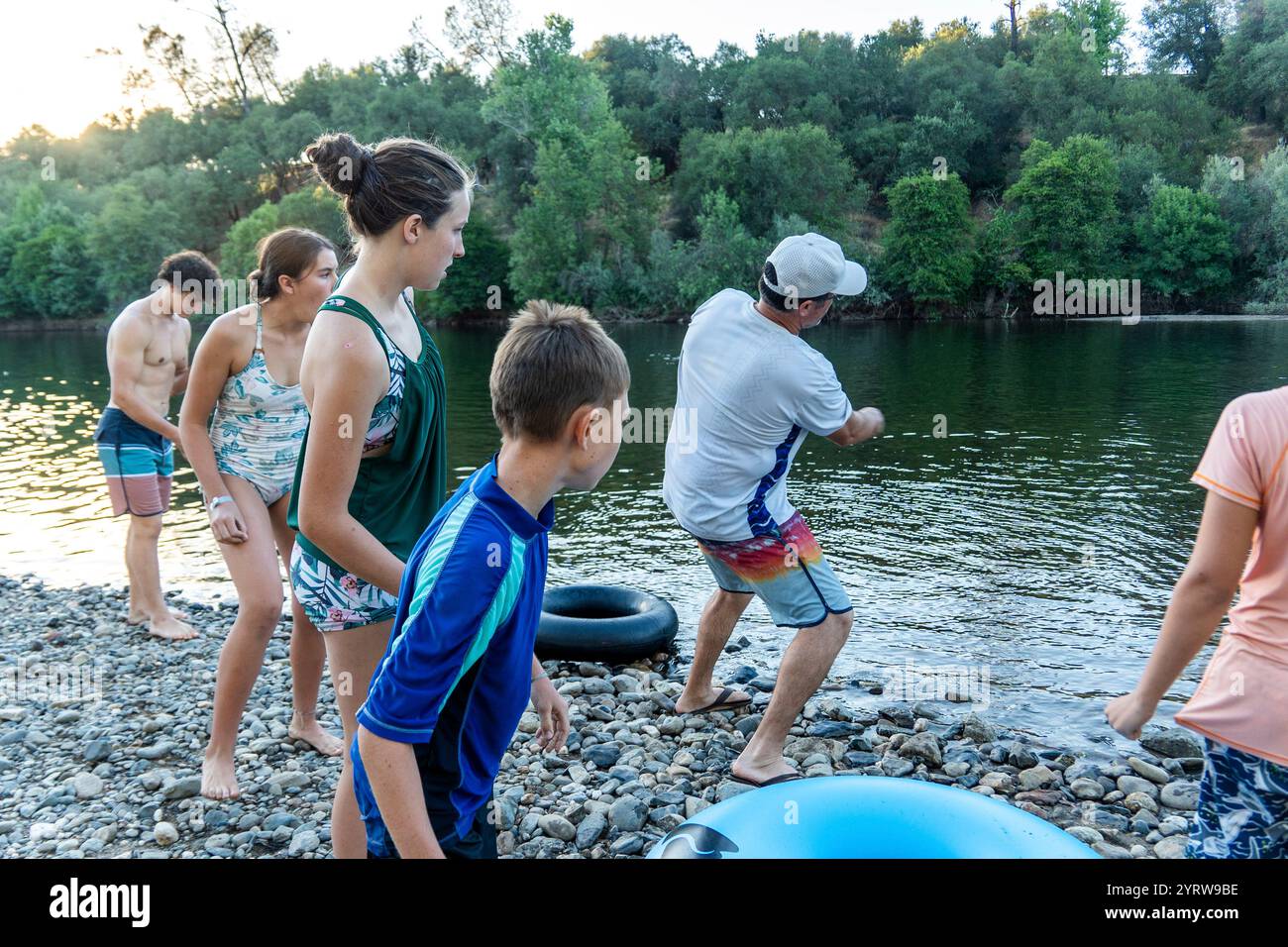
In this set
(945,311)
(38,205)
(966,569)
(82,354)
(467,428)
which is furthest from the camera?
(38,205)

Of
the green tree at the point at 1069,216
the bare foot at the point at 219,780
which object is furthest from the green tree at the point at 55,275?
the bare foot at the point at 219,780

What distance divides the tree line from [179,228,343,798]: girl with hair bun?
1330 inches

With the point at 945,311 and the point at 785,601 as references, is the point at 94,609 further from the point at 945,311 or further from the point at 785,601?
the point at 945,311

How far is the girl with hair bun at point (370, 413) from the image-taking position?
2.86m

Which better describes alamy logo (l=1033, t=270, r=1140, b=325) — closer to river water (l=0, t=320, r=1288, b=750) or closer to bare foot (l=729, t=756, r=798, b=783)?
river water (l=0, t=320, r=1288, b=750)

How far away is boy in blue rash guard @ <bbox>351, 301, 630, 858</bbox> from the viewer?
215 centimetres

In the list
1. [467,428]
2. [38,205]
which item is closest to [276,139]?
[38,205]

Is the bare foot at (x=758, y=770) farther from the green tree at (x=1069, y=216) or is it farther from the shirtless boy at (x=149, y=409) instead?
the green tree at (x=1069, y=216)

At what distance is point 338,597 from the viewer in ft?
10.4

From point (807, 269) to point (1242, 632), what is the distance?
2.72 meters

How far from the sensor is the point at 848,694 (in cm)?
711

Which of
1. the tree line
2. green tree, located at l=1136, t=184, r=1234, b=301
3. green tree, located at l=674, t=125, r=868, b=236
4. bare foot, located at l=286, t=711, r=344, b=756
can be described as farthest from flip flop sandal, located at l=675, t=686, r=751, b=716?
green tree, located at l=674, t=125, r=868, b=236
